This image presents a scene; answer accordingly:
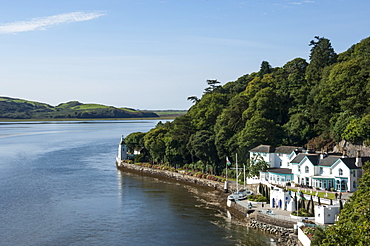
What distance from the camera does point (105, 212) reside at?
46.1 metres

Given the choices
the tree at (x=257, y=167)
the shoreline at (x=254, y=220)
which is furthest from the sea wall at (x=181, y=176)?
the tree at (x=257, y=167)

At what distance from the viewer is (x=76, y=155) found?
341 feet

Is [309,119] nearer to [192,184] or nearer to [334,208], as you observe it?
[192,184]

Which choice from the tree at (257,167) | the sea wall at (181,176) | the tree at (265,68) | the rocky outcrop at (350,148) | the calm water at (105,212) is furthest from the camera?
the tree at (265,68)

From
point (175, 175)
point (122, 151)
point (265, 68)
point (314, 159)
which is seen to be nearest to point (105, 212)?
point (314, 159)

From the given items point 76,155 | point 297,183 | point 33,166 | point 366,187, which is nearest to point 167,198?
point 297,183

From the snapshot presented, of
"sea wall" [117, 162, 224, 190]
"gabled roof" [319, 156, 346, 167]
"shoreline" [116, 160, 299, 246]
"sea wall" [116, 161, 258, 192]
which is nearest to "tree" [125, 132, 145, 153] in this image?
"sea wall" [116, 161, 258, 192]

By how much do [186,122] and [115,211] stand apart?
37.8 metres

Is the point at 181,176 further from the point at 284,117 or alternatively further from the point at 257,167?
the point at 284,117

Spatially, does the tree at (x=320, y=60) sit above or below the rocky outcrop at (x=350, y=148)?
above

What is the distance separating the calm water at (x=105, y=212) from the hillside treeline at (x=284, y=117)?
29.3 feet

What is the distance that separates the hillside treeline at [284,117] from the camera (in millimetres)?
58062

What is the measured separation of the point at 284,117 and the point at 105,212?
39348 millimetres

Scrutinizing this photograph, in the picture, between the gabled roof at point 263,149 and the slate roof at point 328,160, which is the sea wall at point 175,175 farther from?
the slate roof at point 328,160
